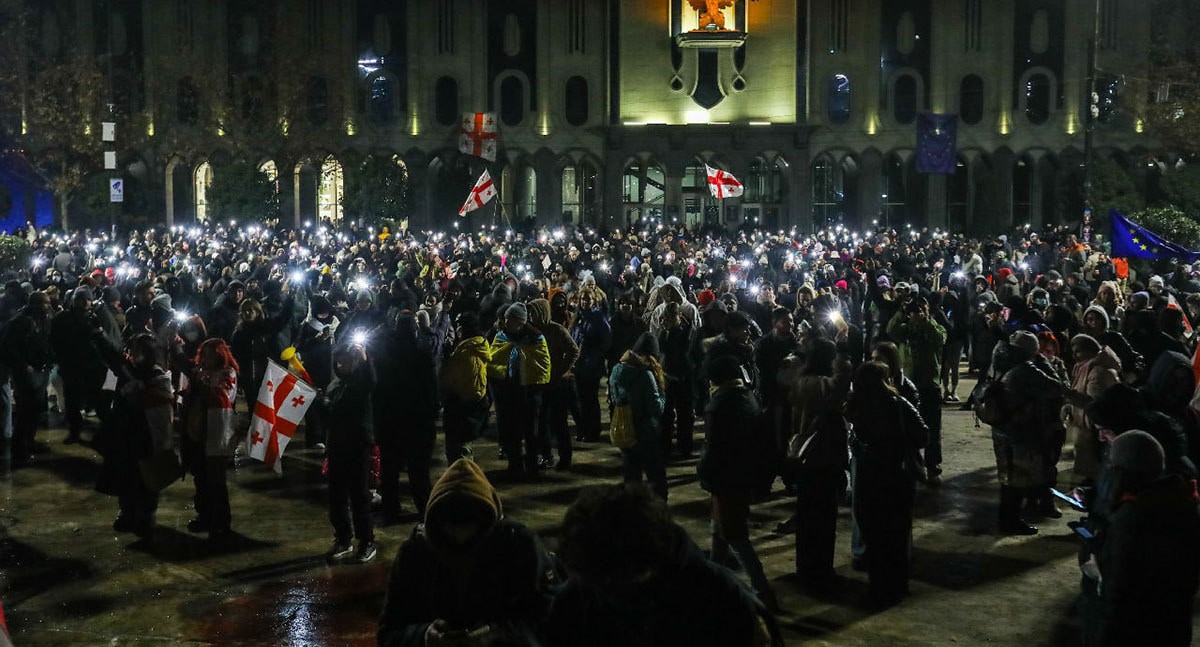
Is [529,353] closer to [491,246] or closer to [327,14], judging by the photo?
[491,246]

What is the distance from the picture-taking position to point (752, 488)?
23.2 ft

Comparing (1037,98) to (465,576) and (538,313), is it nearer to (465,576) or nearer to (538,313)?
(538,313)

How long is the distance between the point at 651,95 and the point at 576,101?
113 inches

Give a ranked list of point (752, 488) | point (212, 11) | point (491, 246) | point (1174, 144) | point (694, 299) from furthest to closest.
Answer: point (212, 11)
point (1174, 144)
point (491, 246)
point (694, 299)
point (752, 488)

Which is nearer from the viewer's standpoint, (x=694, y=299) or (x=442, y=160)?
(x=694, y=299)

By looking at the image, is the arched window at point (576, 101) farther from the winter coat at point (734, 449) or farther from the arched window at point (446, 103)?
the winter coat at point (734, 449)

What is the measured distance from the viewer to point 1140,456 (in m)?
4.75

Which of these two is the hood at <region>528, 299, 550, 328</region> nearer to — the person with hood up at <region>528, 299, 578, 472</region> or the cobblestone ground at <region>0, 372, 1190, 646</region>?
the person with hood up at <region>528, 299, 578, 472</region>

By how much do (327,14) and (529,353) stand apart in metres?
38.8

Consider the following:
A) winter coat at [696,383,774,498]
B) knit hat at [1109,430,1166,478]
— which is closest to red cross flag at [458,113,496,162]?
winter coat at [696,383,774,498]

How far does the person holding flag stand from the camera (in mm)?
8156

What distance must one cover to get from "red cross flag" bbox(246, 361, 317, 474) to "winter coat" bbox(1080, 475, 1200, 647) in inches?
245

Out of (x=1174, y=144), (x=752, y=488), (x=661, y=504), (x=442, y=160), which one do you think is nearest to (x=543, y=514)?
(x=752, y=488)

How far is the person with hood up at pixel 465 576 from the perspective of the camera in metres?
3.69
